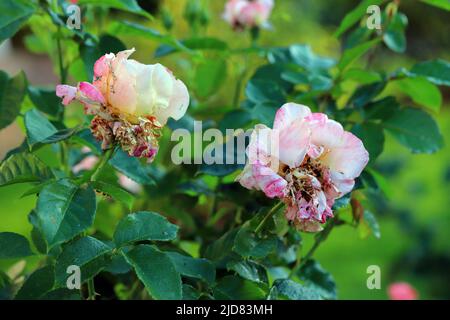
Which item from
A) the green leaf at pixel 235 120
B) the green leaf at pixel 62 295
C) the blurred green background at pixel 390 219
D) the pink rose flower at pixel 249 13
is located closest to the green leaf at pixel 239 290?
the green leaf at pixel 62 295

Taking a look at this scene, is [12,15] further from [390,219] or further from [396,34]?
[390,219]

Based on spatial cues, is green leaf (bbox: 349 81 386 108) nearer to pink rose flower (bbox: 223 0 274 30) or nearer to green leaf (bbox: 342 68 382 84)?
green leaf (bbox: 342 68 382 84)

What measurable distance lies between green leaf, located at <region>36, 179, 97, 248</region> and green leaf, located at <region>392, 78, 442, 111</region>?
0.42m

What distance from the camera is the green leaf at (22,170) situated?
564 millimetres

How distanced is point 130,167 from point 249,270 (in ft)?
0.54

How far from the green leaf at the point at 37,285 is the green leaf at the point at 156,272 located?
0.10 m

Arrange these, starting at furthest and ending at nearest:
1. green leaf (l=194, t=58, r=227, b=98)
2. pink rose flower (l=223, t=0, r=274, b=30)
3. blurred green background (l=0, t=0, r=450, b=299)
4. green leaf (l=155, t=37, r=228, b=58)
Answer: blurred green background (l=0, t=0, r=450, b=299) → pink rose flower (l=223, t=0, r=274, b=30) → green leaf (l=194, t=58, r=227, b=98) → green leaf (l=155, t=37, r=228, b=58)

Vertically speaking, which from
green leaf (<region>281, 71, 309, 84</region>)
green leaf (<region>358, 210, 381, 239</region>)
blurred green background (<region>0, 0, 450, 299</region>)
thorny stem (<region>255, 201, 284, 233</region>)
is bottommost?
blurred green background (<region>0, 0, 450, 299</region>)

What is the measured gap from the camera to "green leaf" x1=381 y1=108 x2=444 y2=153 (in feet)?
2.48

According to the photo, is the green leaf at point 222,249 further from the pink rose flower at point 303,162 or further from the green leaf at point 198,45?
the green leaf at point 198,45

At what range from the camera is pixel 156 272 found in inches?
20.7

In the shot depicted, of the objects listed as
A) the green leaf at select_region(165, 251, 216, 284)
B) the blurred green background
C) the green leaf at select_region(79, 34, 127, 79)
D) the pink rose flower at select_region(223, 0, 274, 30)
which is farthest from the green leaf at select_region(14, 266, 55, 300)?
the blurred green background

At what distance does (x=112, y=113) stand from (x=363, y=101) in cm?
35

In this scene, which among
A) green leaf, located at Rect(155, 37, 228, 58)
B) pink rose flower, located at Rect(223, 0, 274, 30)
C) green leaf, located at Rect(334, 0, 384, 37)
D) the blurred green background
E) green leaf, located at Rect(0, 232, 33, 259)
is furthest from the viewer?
the blurred green background
